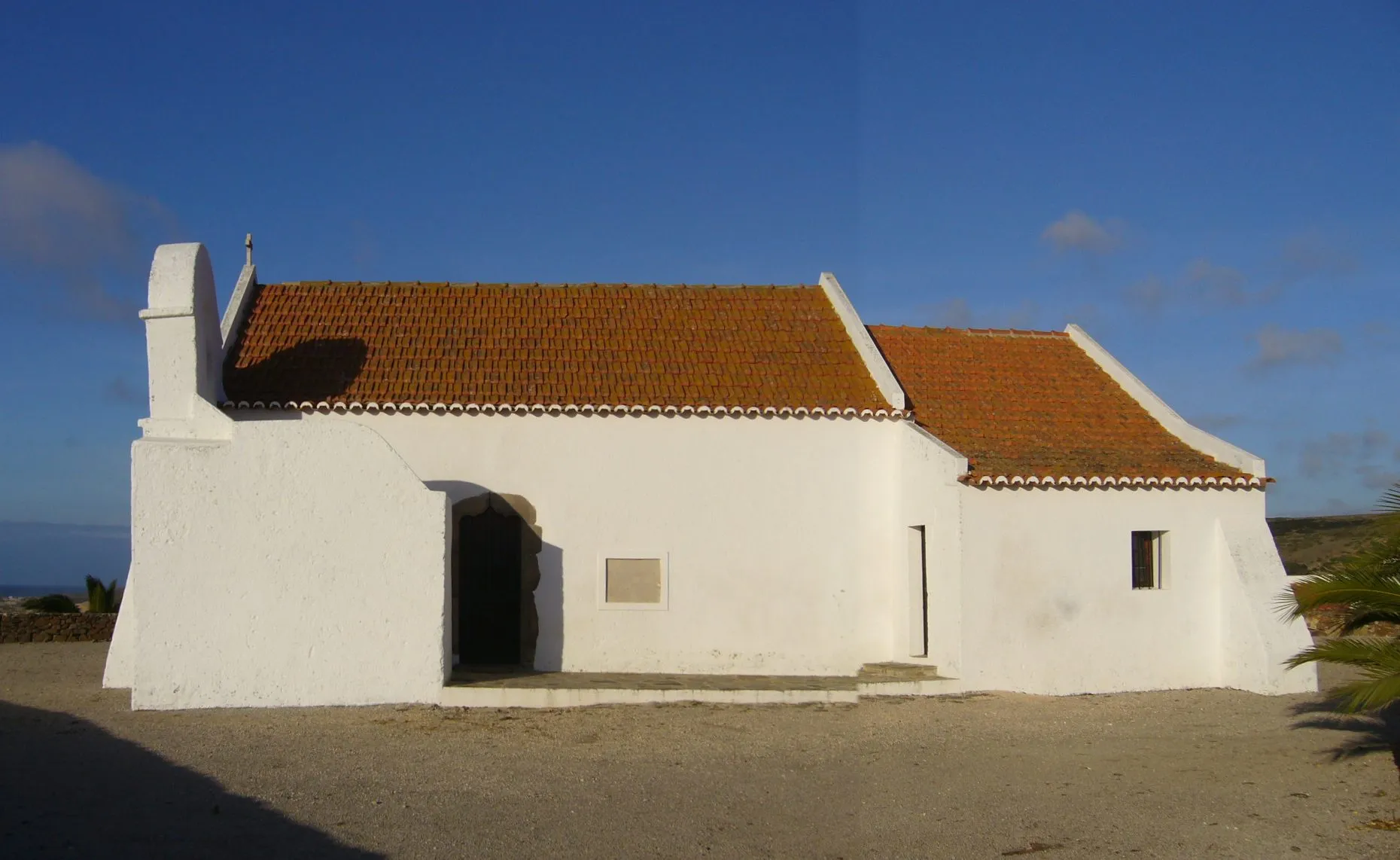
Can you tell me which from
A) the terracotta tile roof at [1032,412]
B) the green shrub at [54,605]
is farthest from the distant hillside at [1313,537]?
the green shrub at [54,605]

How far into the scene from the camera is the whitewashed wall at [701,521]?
1573cm

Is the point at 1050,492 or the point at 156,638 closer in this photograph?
the point at 156,638

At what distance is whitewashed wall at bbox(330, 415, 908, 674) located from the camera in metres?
15.7

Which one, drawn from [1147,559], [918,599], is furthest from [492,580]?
[1147,559]

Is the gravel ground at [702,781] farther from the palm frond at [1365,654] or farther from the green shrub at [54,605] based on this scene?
the green shrub at [54,605]

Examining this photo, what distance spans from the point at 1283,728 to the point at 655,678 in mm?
7385

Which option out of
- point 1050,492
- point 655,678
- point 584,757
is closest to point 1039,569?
point 1050,492

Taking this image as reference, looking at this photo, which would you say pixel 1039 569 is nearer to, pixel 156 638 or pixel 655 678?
pixel 655 678

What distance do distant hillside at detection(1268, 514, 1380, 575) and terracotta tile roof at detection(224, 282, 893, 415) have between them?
17413mm

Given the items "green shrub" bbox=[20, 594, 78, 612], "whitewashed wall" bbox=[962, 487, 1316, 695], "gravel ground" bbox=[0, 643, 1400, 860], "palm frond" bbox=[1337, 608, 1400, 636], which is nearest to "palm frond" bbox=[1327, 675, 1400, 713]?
"palm frond" bbox=[1337, 608, 1400, 636]

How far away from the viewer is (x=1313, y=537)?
39719 millimetres

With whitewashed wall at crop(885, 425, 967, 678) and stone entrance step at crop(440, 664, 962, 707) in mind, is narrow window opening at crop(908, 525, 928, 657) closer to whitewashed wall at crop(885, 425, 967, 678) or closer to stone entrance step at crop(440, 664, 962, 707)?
whitewashed wall at crop(885, 425, 967, 678)

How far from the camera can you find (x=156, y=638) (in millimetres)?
13484

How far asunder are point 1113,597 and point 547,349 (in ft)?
28.0
